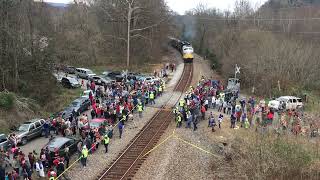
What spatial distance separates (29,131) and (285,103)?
21.1 m

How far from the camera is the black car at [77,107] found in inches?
1253

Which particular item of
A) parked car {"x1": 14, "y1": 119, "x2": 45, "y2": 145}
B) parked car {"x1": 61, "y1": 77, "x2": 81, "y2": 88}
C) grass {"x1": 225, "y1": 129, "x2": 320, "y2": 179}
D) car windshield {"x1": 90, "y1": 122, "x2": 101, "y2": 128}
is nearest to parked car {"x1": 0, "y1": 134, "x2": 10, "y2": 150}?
parked car {"x1": 14, "y1": 119, "x2": 45, "y2": 145}

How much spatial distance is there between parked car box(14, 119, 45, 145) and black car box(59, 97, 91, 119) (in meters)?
2.62

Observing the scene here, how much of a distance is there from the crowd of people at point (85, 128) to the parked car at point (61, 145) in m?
0.22

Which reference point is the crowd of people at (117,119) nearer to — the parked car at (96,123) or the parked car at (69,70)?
the parked car at (96,123)

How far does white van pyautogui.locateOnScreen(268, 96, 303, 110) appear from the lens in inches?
1433

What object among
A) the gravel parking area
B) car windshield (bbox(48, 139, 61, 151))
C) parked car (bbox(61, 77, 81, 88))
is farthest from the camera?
parked car (bbox(61, 77, 81, 88))

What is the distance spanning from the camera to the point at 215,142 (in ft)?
92.8

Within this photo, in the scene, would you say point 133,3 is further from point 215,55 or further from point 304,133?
point 304,133

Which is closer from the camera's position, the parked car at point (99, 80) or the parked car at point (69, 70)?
the parked car at point (99, 80)

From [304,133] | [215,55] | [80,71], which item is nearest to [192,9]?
[215,55]

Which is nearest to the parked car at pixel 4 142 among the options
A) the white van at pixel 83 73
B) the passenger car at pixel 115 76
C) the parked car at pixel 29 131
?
the parked car at pixel 29 131

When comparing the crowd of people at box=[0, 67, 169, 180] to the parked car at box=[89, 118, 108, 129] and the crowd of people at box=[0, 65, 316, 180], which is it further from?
the parked car at box=[89, 118, 108, 129]

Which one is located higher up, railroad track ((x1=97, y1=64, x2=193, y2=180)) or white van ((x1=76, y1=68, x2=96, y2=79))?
white van ((x1=76, y1=68, x2=96, y2=79))
